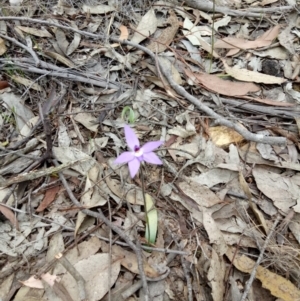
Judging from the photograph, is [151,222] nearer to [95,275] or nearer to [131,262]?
[131,262]

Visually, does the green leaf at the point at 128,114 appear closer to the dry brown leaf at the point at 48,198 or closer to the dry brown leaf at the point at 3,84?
the dry brown leaf at the point at 48,198

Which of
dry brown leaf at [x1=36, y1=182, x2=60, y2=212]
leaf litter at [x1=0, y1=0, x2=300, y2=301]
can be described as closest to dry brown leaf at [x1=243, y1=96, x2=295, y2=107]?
leaf litter at [x1=0, y1=0, x2=300, y2=301]

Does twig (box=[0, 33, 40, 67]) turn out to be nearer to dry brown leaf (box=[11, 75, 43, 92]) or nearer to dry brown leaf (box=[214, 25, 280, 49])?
dry brown leaf (box=[11, 75, 43, 92])

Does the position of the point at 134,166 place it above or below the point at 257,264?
above

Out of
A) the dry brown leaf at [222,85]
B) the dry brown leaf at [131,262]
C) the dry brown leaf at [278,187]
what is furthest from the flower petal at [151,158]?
the dry brown leaf at [222,85]

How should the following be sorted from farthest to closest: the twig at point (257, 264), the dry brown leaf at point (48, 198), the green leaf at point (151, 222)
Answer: the dry brown leaf at point (48, 198), the green leaf at point (151, 222), the twig at point (257, 264)

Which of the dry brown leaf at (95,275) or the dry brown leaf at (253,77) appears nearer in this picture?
the dry brown leaf at (95,275)

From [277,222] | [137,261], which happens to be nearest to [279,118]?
[277,222]

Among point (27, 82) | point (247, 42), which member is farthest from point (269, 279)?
point (27, 82)

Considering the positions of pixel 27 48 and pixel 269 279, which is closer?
pixel 269 279
